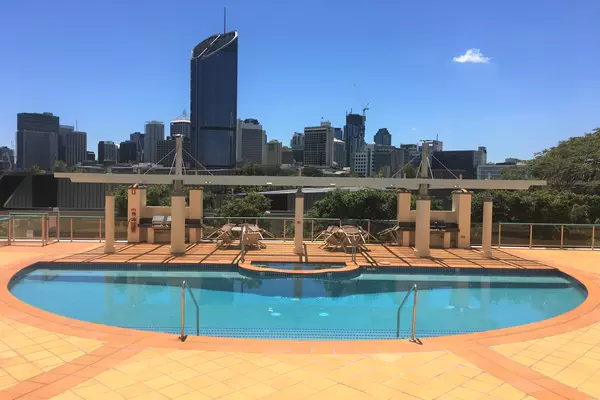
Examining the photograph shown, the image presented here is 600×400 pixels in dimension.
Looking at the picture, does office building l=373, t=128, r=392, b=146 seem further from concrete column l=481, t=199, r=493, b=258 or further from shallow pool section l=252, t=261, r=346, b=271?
shallow pool section l=252, t=261, r=346, b=271

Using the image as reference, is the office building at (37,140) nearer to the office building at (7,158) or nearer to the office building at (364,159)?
the office building at (7,158)

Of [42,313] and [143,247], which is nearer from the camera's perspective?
[42,313]

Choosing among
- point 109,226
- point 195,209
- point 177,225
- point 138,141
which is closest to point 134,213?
point 109,226

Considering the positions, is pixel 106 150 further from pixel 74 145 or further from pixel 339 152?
pixel 339 152

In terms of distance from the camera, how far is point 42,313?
7.15 metres

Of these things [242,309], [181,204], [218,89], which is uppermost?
[218,89]

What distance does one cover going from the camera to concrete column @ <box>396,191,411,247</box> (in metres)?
15.5

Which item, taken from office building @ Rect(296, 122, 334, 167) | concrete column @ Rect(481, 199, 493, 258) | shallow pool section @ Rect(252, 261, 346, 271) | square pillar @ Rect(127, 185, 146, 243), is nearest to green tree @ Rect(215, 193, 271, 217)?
square pillar @ Rect(127, 185, 146, 243)

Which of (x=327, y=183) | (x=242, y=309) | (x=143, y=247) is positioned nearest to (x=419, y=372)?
(x=242, y=309)

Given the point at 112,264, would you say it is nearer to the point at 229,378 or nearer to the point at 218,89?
the point at 229,378

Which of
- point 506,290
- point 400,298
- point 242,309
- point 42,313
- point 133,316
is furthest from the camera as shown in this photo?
point 506,290

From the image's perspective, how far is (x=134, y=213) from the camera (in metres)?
15.1

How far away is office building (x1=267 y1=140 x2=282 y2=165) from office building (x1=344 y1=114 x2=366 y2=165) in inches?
971

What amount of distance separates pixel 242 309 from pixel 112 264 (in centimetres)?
477
